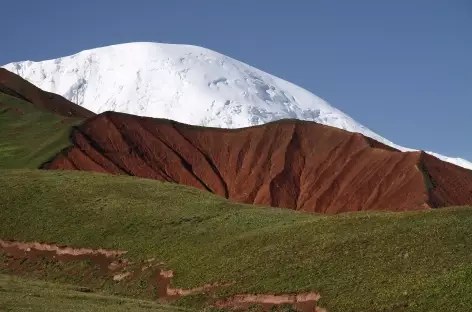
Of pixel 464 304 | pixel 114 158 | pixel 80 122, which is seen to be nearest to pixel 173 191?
pixel 464 304

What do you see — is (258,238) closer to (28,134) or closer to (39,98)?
(28,134)

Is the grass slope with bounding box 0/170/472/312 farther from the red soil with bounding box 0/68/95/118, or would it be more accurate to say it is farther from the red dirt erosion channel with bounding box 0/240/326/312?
the red soil with bounding box 0/68/95/118

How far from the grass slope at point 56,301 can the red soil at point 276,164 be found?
67.6 metres

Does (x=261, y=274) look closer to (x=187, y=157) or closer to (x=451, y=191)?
(x=451, y=191)

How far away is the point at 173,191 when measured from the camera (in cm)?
6600

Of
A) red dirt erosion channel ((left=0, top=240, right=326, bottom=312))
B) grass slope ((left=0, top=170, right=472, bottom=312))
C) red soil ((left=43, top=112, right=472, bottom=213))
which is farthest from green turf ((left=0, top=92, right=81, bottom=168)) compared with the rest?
red dirt erosion channel ((left=0, top=240, right=326, bottom=312))

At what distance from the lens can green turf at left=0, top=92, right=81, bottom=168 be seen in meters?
110

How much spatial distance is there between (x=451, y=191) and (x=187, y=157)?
134ft

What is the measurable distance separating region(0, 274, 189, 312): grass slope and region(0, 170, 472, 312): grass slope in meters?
5.76

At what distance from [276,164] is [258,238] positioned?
257 feet

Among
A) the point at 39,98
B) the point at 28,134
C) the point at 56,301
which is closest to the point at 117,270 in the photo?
the point at 56,301

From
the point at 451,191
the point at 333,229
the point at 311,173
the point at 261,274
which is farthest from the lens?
the point at 311,173

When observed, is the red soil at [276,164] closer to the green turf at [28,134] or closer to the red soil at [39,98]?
the green turf at [28,134]

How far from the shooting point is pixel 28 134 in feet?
406
